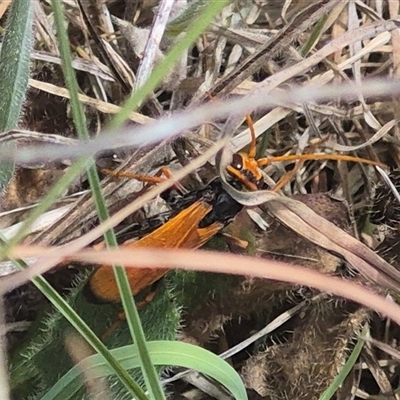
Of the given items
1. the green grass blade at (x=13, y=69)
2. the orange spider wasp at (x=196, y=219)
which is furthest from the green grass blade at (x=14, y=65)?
the orange spider wasp at (x=196, y=219)

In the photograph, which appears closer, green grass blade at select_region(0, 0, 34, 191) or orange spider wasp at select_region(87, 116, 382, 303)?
green grass blade at select_region(0, 0, 34, 191)

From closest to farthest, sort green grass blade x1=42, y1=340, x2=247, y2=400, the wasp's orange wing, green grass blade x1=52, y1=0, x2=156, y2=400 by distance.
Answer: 1. green grass blade x1=52, y1=0, x2=156, y2=400
2. green grass blade x1=42, y1=340, x2=247, y2=400
3. the wasp's orange wing

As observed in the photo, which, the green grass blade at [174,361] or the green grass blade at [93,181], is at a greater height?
the green grass blade at [93,181]

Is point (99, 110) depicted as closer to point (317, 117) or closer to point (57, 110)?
point (57, 110)

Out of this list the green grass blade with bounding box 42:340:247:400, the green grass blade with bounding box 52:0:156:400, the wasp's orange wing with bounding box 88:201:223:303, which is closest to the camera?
the green grass blade with bounding box 52:0:156:400

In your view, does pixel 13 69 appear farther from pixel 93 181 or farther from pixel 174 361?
pixel 174 361

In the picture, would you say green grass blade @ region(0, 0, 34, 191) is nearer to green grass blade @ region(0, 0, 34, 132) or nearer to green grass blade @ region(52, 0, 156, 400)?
green grass blade @ region(0, 0, 34, 132)

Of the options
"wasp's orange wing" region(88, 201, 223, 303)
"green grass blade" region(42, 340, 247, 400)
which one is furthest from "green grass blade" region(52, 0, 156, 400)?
"wasp's orange wing" region(88, 201, 223, 303)

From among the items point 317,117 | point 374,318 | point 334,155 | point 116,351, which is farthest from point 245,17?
point 116,351

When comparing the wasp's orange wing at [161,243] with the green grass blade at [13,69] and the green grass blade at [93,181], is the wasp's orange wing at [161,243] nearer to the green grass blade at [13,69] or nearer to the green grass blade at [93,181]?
the green grass blade at [13,69]
